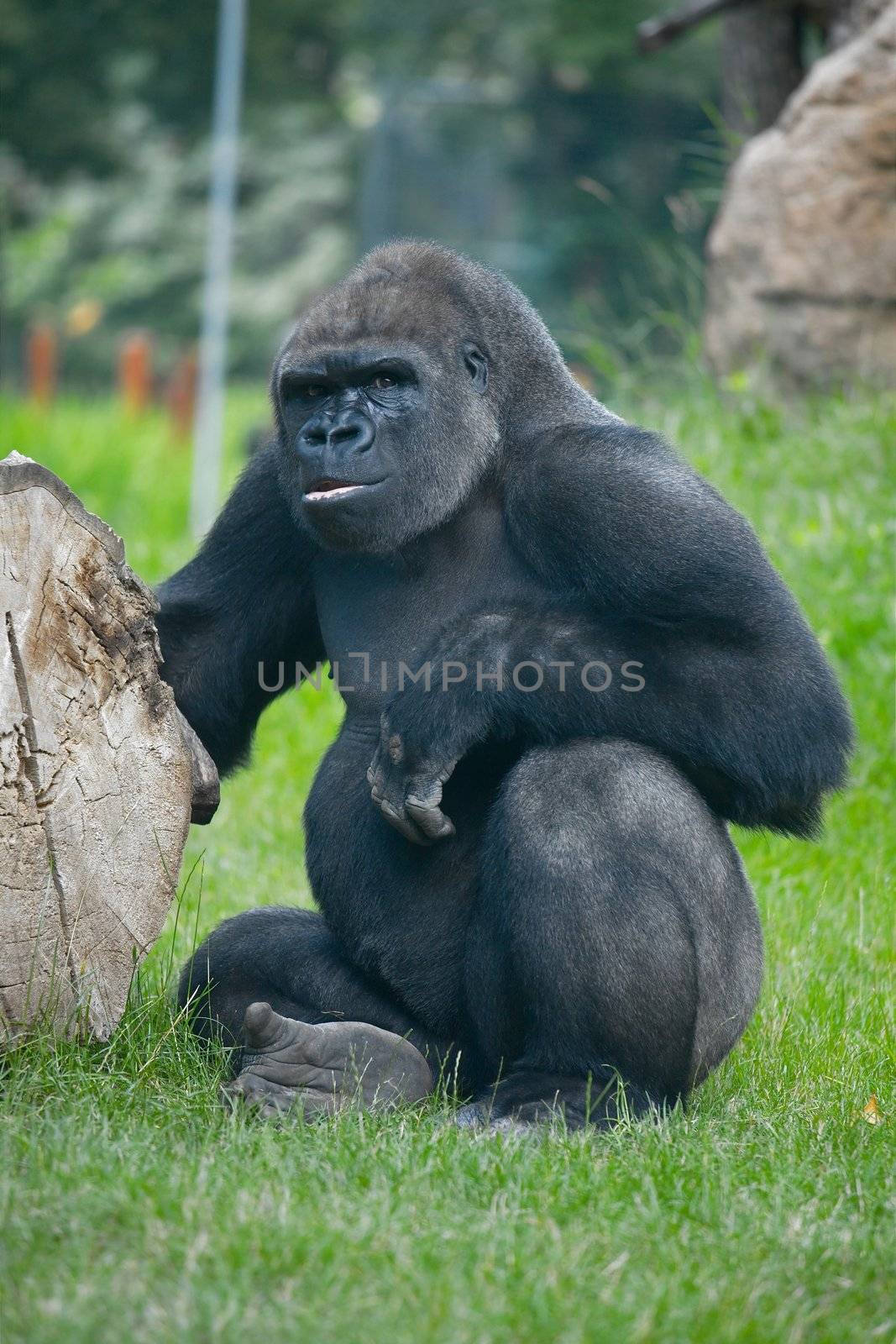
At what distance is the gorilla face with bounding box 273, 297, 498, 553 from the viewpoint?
9.56 ft

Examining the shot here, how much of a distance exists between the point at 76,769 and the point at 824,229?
203 inches

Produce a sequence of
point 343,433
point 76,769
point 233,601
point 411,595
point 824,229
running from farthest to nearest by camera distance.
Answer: point 824,229 → point 233,601 → point 411,595 → point 343,433 → point 76,769

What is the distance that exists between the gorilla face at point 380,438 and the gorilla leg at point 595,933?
21.1 inches

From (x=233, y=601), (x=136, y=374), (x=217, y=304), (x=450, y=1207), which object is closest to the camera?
(x=450, y=1207)

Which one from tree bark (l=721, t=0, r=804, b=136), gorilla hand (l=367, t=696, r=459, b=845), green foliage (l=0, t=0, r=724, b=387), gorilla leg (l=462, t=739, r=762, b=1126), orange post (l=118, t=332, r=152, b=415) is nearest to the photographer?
gorilla leg (l=462, t=739, r=762, b=1126)

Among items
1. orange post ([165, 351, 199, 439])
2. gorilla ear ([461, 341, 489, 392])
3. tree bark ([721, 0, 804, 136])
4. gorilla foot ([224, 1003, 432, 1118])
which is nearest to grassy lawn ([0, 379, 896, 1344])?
gorilla foot ([224, 1003, 432, 1118])

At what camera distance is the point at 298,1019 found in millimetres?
3107

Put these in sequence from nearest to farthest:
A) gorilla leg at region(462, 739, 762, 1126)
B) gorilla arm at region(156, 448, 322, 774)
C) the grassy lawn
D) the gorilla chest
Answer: the grassy lawn < gorilla leg at region(462, 739, 762, 1126) < the gorilla chest < gorilla arm at region(156, 448, 322, 774)

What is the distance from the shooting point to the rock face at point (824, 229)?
22.3 ft

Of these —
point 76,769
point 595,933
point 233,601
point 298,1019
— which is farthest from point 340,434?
point 298,1019

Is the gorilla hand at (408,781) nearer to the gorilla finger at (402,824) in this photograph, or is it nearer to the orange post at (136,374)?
the gorilla finger at (402,824)

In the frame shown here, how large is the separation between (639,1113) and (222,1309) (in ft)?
3.48

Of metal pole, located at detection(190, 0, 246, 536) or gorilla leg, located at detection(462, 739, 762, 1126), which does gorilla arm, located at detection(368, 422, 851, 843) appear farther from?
metal pole, located at detection(190, 0, 246, 536)

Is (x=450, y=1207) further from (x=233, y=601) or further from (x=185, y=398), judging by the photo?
(x=185, y=398)
